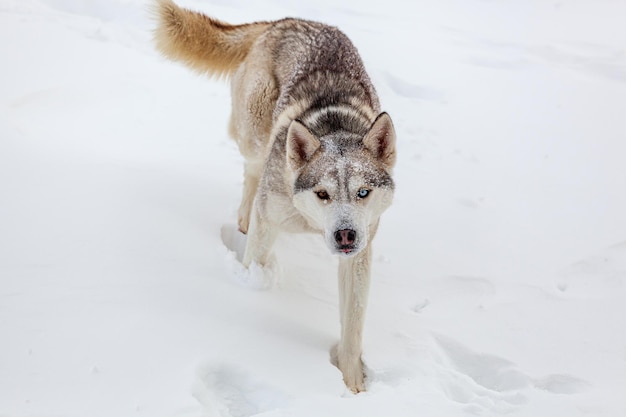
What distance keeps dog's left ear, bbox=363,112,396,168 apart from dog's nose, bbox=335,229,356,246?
65 cm

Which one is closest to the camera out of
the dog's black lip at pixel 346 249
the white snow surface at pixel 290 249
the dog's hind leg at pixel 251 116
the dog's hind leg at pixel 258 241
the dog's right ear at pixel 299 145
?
the white snow surface at pixel 290 249

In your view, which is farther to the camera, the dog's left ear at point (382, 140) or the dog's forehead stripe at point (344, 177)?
the dog's left ear at point (382, 140)

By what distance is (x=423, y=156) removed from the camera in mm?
6809

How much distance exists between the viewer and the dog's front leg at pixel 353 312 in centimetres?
385

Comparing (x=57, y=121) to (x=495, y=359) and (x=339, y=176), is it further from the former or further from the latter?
(x=495, y=359)

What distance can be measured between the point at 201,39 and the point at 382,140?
226 centimetres

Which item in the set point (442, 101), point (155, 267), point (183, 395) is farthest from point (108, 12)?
point (183, 395)

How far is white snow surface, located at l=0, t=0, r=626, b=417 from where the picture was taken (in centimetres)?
326

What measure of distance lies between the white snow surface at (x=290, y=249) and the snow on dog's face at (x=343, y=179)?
0.79m

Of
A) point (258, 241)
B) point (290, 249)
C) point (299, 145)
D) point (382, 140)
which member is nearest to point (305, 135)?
point (299, 145)

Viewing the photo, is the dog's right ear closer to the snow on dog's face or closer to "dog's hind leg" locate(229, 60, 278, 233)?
the snow on dog's face

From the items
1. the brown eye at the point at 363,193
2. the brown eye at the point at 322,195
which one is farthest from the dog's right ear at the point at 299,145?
the brown eye at the point at 363,193

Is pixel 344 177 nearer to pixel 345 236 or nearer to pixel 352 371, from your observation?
pixel 345 236

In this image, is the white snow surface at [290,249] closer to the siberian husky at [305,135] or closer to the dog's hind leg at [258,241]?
the dog's hind leg at [258,241]
